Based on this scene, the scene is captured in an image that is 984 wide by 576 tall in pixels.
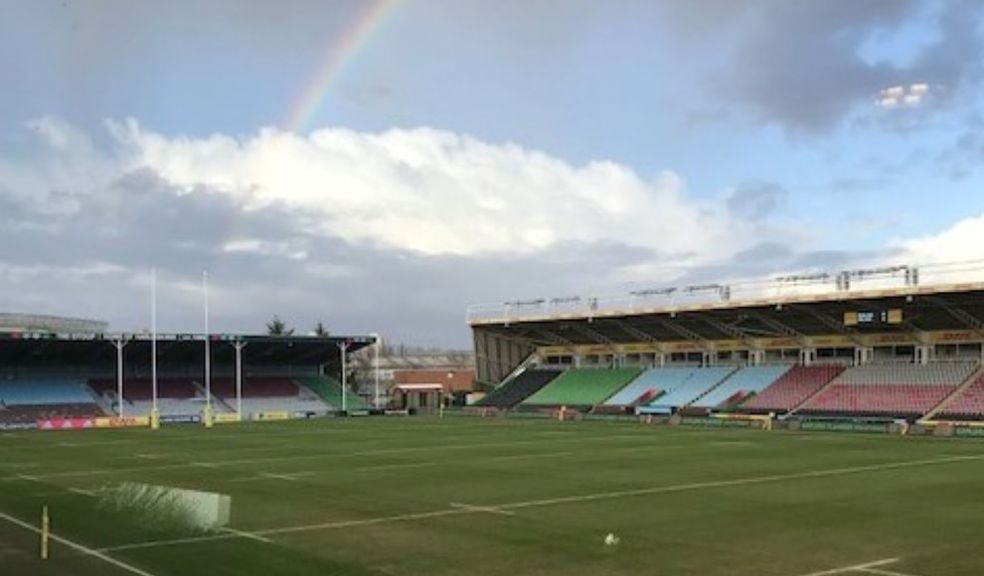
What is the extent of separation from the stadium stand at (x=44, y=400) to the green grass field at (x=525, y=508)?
32.8 metres

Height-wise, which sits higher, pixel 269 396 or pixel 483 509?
pixel 483 509

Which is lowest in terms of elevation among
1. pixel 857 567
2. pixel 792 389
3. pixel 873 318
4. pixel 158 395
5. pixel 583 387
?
pixel 158 395

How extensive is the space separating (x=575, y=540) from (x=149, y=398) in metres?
76.0

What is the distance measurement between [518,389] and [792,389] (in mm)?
28624

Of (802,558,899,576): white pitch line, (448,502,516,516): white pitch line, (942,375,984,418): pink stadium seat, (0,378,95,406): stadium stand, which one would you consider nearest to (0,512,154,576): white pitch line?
(448,502,516,516): white pitch line

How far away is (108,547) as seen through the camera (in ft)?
66.0

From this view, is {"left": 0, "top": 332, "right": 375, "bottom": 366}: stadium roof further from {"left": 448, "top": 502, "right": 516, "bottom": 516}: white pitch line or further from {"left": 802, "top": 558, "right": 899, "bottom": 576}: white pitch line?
{"left": 802, "top": 558, "right": 899, "bottom": 576}: white pitch line

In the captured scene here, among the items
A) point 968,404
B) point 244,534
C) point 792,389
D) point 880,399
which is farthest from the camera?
point 792,389

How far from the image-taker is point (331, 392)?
10075 cm

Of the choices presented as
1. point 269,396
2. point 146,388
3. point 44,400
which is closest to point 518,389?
point 269,396

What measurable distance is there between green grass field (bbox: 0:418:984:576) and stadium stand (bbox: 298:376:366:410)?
46977mm

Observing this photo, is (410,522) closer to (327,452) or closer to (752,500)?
(752,500)

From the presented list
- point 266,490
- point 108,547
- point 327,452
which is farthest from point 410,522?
point 327,452

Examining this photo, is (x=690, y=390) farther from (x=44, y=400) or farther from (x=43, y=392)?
(x=43, y=392)
